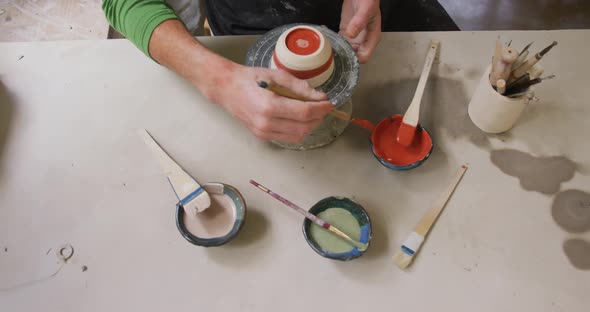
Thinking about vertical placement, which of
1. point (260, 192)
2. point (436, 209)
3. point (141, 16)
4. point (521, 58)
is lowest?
point (260, 192)

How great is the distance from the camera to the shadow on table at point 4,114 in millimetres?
999

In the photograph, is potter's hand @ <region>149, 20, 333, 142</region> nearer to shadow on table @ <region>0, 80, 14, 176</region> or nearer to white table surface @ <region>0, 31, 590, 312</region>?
white table surface @ <region>0, 31, 590, 312</region>

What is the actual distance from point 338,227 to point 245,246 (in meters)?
0.20

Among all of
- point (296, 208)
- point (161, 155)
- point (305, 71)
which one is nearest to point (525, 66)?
point (305, 71)

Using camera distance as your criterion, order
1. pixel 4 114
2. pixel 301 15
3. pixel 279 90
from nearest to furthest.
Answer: pixel 279 90, pixel 4 114, pixel 301 15

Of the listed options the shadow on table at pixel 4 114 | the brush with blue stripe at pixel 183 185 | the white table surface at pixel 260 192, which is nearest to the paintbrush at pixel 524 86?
the white table surface at pixel 260 192

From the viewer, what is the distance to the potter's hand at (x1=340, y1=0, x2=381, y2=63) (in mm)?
881

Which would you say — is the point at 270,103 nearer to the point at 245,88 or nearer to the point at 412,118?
the point at 245,88

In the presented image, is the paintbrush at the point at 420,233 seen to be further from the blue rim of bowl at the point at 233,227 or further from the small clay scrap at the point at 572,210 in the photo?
the blue rim of bowl at the point at 233,227

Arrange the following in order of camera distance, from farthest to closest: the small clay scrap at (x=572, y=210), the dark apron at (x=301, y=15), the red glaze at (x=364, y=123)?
1. the dark apron at (x=301, y=15)
2. the red glaze at (x=364, y=123)
3. the small clay scrap at (x=572, y=210)

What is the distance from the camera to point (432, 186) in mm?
887

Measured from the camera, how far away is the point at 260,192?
0.90m

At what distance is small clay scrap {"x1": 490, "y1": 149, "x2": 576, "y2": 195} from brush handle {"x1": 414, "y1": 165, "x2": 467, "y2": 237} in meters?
0.09

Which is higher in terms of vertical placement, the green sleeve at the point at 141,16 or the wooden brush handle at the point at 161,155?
the green sleeve at the point at 141,16
